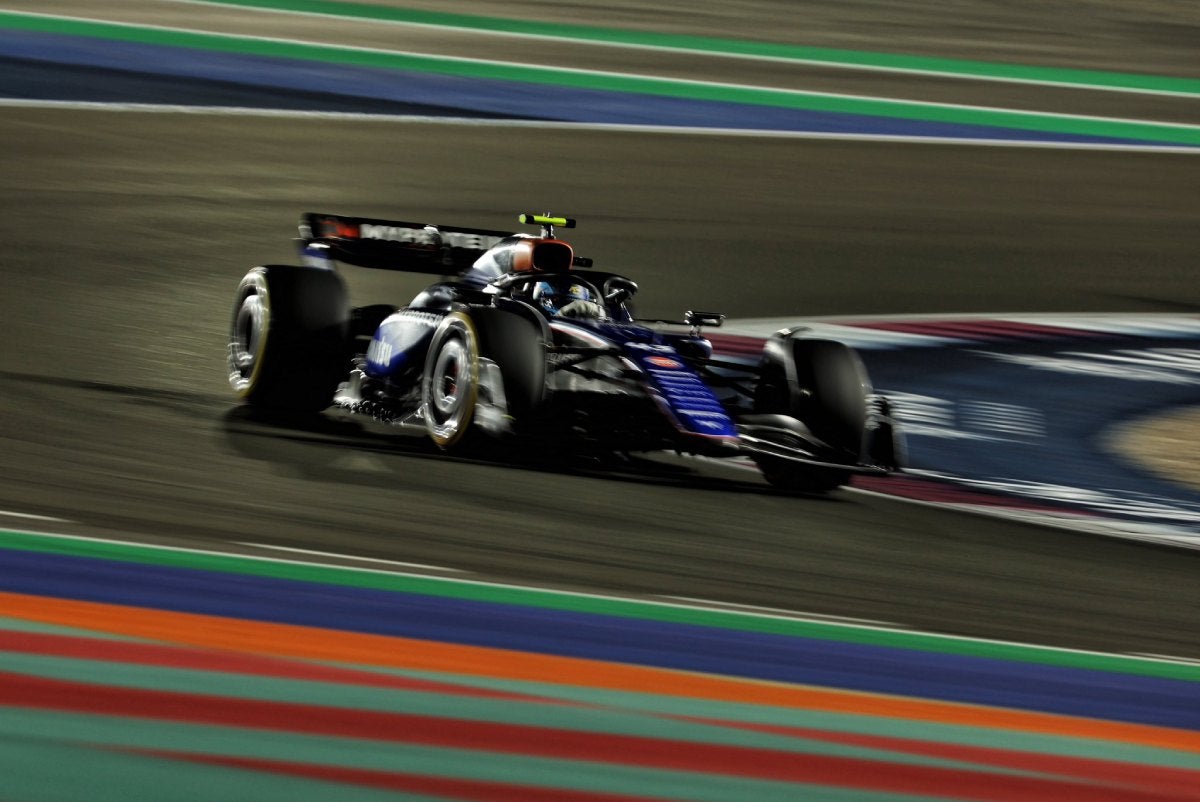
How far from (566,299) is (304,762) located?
4606mm

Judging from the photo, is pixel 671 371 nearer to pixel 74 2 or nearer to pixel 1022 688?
pixel 1022 688

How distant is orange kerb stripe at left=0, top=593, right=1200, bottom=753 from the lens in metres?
5.48

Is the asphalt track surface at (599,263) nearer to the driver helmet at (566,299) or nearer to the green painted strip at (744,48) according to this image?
the driver helmet at (566,299)

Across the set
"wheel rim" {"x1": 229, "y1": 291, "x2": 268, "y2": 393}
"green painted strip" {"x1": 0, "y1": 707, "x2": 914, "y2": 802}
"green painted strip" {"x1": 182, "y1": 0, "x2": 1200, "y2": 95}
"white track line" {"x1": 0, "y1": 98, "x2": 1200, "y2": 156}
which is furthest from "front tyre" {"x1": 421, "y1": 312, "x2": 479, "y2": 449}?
"green painted strip" {"x1": 182, "y1": 0, "x2": 1200, "y2": 95}

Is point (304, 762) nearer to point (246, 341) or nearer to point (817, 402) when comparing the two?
point (817, 402)

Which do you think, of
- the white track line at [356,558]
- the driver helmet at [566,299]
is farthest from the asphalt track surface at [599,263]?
the driver helmet at [566,299]

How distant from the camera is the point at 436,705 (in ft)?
17.0

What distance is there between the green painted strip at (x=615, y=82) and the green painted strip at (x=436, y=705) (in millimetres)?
15199

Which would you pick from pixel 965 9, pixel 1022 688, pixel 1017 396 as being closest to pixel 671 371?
pixel 1022 688

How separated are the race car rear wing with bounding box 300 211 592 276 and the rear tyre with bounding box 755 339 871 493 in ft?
4.83

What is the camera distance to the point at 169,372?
409 inches

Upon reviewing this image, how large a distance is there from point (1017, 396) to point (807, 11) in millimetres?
15362

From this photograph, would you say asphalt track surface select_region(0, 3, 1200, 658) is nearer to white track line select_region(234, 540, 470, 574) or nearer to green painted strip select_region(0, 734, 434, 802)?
white track line select_region(234, 540, 470, 574)

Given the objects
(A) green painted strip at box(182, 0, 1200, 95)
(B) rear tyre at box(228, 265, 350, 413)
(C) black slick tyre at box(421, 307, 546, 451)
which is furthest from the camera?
(A) green painted strip at box(182, 0, 1200, 95)
